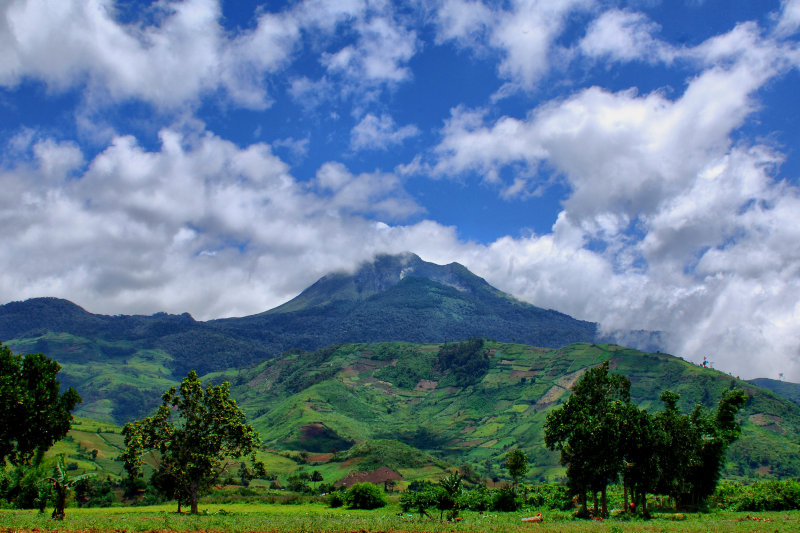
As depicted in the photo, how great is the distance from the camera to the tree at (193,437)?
6056 centimetres

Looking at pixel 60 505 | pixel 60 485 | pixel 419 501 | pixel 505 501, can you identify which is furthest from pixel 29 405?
pixel 505 501

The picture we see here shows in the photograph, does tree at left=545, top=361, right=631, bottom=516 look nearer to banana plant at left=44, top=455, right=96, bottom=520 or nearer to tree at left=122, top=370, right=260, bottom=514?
tree at left=122, top=370, right=260, bottom=514

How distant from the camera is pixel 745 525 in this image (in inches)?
1518

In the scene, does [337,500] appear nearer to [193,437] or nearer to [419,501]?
[193,437]

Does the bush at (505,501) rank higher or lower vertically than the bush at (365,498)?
higher

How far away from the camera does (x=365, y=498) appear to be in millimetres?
80188

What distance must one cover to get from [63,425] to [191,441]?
1303cm

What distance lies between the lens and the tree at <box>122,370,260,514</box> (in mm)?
60562

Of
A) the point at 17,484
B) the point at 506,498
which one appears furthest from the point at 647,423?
the point at 17,484

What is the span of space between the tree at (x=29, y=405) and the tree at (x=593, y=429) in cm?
5059

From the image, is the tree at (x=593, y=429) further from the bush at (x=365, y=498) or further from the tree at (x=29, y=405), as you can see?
the tree at (x=29, y=405)

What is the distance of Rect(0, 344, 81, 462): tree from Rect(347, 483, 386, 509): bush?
41530mm

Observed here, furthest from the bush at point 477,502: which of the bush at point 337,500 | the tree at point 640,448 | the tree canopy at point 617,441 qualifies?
the tree at point 640,448

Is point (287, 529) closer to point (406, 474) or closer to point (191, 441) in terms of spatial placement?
point (191, 441)
